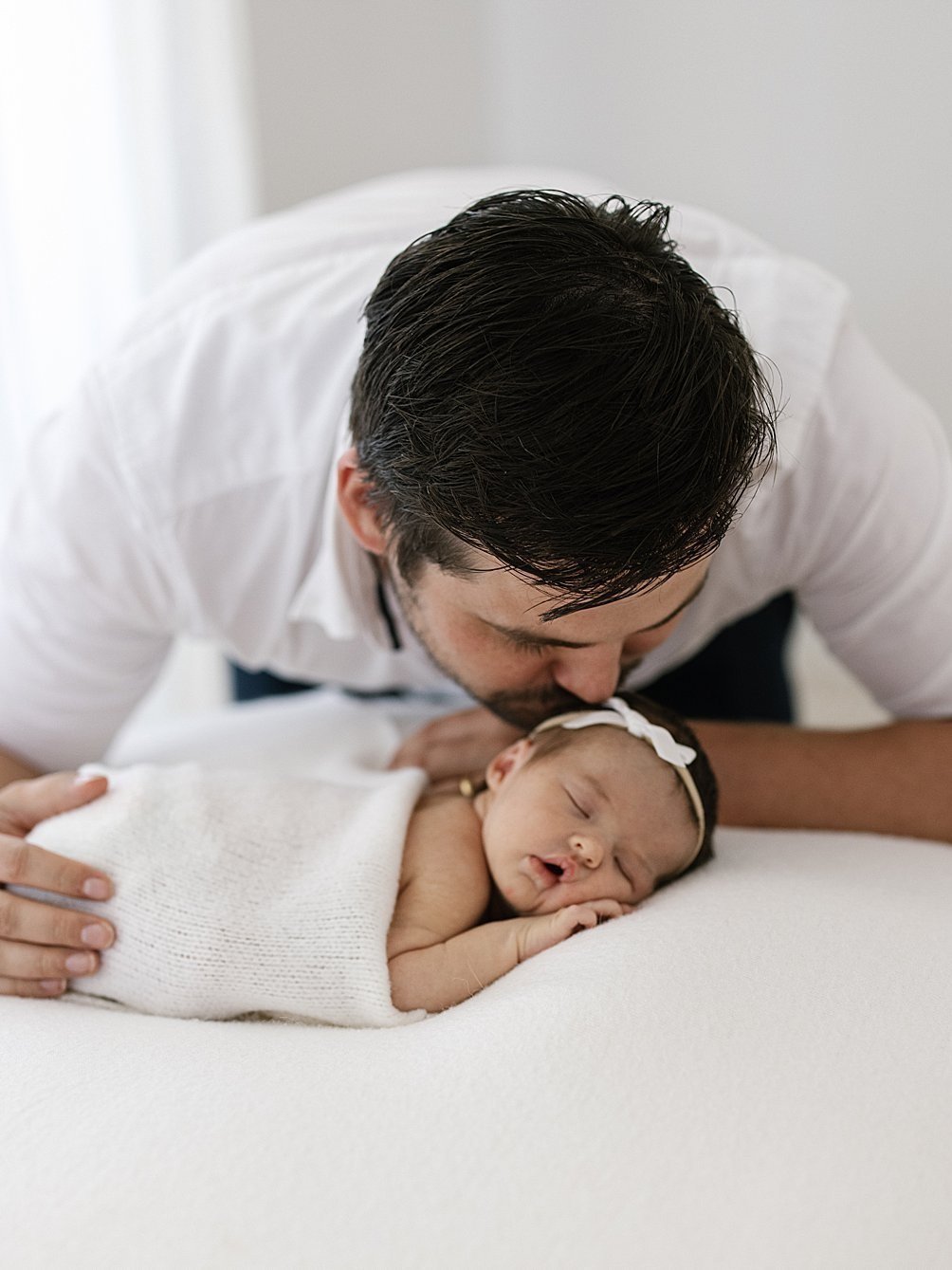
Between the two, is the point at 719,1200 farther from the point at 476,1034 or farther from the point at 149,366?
the point at 149,366

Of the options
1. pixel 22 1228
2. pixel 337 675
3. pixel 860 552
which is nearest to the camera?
pixel 22 1228

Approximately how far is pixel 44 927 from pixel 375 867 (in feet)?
0.95

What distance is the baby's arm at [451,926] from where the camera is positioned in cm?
A: 101

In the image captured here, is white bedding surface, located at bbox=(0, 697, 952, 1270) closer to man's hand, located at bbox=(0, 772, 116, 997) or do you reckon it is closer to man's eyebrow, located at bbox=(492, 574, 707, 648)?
man's hand, located at bbox=(0, 772, 116, 997)

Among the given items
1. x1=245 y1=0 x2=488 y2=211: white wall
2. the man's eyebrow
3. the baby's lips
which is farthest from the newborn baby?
x1=245 y1=0 x2=488 y2=211: white wall

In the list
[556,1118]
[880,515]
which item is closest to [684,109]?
[880,515]

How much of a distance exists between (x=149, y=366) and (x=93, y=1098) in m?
0.79

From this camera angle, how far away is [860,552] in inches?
50.5

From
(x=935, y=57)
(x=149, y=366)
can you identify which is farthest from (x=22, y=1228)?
(x=935, y=57)

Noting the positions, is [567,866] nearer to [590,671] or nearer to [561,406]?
[590,671]

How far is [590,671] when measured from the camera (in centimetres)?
104

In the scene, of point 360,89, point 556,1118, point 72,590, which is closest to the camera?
point 556,1118

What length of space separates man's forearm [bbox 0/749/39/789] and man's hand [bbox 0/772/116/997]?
1.05 feet

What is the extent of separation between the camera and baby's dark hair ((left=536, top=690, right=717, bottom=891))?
1137mm
